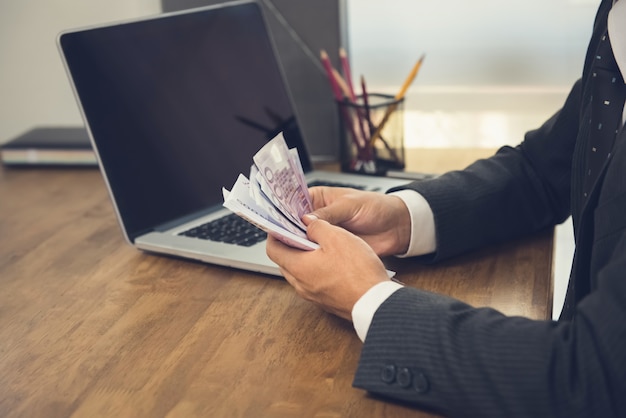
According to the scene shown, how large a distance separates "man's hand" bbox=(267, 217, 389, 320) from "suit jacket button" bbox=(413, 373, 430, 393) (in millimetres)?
133

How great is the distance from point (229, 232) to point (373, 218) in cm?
22

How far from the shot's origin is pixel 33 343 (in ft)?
3.28

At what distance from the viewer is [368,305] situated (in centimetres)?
91

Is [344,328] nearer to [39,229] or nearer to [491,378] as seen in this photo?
[491,378]

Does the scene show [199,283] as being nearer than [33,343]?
No

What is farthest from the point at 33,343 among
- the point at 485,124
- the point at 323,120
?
the point at 485,124

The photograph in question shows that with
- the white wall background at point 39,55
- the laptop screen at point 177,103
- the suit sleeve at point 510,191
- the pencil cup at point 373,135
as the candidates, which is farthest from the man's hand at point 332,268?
the white wall background at point 39,55

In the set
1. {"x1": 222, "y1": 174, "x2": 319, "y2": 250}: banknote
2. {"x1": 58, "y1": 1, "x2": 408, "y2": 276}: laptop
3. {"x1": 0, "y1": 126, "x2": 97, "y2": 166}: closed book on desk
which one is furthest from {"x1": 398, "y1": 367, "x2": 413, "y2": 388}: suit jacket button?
{"x1": 0, "y1": 126, "x2": 97, "y2": 166}: closed book on desk

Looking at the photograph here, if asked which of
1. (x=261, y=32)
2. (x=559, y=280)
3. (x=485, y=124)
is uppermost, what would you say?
(x=261, y=32)

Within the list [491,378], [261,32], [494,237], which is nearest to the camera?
[491,378]

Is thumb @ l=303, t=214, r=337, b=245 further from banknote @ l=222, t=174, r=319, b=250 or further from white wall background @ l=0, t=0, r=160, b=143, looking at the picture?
white wall background @ l=0, t=0, r=160, b=143

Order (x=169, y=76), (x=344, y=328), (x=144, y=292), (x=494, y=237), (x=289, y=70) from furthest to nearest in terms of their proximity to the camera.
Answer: (x=289, y=70), (x=169, y=76), (x=494, y=237), (x=144, y=292), (x=344, y=328)

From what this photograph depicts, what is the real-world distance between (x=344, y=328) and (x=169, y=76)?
60cm

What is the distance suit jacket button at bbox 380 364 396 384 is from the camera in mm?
830
